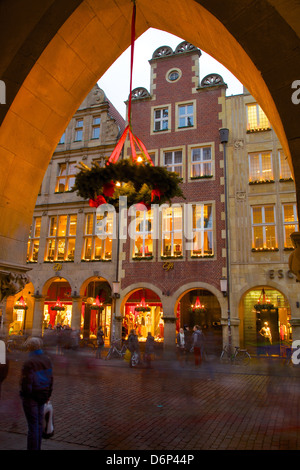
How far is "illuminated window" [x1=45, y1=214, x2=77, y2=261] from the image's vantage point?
22.3 m

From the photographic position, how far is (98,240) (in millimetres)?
21766

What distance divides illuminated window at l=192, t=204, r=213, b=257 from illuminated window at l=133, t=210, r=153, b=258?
2659 mm

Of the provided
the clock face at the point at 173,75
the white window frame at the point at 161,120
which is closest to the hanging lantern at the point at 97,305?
the white window frame at the point at 161,120

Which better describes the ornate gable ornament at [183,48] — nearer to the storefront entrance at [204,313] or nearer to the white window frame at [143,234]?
the white window frame at [143,234]

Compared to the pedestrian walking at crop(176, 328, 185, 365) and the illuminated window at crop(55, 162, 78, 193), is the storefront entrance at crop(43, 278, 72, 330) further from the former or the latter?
the pedestrian walking at crop(176, 328, 185, 365)

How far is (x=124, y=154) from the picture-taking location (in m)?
22.1

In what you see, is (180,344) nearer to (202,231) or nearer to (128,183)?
(202,231)

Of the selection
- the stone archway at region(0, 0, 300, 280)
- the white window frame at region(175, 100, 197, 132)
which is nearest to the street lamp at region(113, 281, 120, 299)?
the white window frame at region(175, 100, 197, 132)

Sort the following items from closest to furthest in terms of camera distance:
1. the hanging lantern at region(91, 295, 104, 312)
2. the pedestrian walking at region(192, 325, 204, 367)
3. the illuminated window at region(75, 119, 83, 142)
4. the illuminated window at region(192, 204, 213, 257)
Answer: the pedestrian walking at region(192, 325, 204, 367), the illuminated window at region(192, 204, 213, 257), the hanging lantern at region(91, 295, 104, 312), the illuminated window at region(75, 119, 83, 142)

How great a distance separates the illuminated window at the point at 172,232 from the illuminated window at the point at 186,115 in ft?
17.2

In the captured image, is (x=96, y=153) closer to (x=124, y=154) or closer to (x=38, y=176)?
(x=124, y=154)

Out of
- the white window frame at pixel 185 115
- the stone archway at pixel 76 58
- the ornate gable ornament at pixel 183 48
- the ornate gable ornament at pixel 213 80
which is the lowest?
the stone archway at pixel 76 58

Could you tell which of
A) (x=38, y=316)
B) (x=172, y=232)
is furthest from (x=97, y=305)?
(x=172, y=232)

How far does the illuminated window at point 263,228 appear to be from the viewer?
17.9 m
